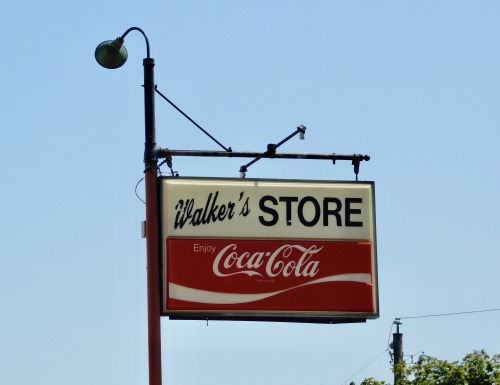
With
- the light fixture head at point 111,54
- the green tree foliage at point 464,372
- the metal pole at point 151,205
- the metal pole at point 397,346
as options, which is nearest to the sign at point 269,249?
the metal pole at point 151,205

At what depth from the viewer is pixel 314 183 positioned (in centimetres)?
1583

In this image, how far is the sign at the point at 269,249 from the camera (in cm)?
1530

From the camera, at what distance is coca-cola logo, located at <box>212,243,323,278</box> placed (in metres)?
15.4

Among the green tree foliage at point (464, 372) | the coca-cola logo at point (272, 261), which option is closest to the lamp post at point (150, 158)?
the coca-cola logo at point (272, 261)

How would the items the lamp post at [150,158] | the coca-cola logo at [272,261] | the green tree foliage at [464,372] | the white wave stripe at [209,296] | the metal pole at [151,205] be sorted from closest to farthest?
1. the metal pole at [151,205]
2. the lamp post at [150,158]
3. the white wave stripe at [209,296]
4. the coca-cola logo at [272,261]
5. the green tree foliage at [464,372]

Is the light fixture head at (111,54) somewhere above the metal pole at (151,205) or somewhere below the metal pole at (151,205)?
above

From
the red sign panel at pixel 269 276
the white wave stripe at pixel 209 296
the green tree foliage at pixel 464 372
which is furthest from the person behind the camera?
the green tree foliage at pixel 464 372

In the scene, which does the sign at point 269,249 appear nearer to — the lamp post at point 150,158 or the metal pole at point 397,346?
the lamp post at point 150,158

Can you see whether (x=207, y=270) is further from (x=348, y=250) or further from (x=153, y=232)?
(x=348, y=250)

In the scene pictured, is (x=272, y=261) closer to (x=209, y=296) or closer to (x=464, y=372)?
(x=209, y=296)

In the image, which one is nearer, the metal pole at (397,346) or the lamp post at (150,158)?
the lamp post at (150,158)

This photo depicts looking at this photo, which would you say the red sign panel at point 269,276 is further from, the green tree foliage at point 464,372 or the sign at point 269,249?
the green tree foliage at point 464,372

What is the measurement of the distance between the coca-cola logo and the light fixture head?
2.62m

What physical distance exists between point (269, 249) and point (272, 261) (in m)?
0.15
